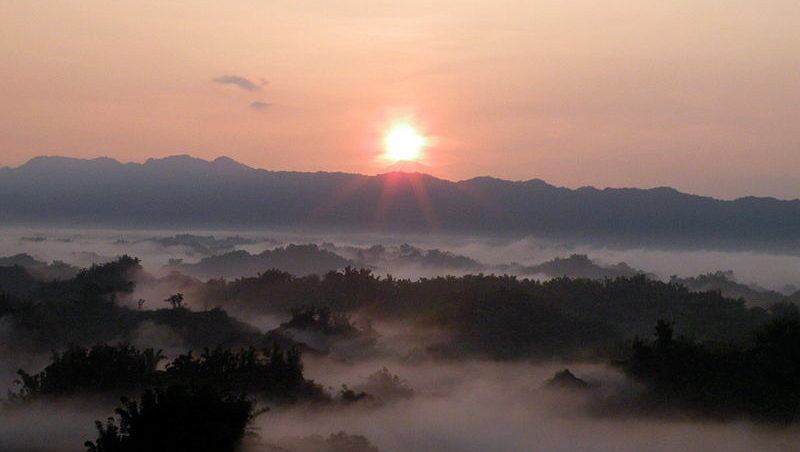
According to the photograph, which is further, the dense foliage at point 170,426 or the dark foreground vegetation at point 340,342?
the dark foreground vegetation at point 340,342

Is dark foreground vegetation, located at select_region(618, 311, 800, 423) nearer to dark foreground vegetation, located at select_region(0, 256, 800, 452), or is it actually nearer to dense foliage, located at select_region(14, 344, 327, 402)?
dark foreground vegetation, located at select_region(0, 256, 800, 452)

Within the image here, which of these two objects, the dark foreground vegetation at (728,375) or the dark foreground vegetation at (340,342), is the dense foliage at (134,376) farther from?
the dark foreground vegetation at (728,375)

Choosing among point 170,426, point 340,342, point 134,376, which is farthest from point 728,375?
point 340,342

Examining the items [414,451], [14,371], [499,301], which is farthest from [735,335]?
[14,371]

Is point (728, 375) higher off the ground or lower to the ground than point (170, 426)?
lower

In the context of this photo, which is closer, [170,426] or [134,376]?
[170,426]

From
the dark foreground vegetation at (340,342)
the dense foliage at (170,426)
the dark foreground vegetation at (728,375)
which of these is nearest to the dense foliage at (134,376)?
the dark foreground vegetation at (340,342)

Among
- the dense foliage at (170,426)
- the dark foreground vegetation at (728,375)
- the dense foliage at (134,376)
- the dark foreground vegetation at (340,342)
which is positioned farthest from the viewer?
the dark foreground vegetation at (728,375)

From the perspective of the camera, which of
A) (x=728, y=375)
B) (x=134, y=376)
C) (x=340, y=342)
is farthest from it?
(x=340, y=342)

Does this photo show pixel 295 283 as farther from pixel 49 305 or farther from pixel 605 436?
pixel 605 436

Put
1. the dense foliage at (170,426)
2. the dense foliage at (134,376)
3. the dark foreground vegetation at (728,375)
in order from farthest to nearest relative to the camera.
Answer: the dark foreground vegetation at (728,375), the dense foliage at (134,376), the dense foliage at (170,426)

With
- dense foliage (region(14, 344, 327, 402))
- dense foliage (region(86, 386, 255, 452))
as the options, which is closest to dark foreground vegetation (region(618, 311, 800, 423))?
dense foliage (region(14, 344, 327, 402))

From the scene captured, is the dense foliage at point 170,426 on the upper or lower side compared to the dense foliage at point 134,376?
upper

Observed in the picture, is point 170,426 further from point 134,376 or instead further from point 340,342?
point 340,342
